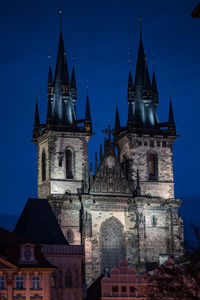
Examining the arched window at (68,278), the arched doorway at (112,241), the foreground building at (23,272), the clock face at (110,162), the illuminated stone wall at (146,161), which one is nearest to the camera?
the foreground building at (23,272)

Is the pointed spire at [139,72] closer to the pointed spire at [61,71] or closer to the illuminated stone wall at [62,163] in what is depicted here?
the pointed spire at [61,71]

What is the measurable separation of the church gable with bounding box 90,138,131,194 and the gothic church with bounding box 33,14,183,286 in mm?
64

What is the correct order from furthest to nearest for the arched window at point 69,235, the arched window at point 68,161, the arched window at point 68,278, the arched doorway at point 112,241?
the arched window at point 68,161
the arched doorway at point 112,241
the arched window at point 69,235
the arched window at point 68,278

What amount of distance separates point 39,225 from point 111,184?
17.7m

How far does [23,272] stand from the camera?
49.7 meters

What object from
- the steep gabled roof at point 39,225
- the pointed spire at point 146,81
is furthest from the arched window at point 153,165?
the steep gabled roof at point 39,225

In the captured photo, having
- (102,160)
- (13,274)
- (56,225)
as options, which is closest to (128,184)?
(102,160)

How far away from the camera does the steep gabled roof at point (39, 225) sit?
63.1 m

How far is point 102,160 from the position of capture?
81938mm

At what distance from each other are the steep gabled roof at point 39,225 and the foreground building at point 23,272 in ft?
35.2

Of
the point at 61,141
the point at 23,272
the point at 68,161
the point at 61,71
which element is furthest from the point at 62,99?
the point at 23,272

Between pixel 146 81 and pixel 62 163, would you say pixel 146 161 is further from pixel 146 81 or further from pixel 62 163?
pixel 146 81

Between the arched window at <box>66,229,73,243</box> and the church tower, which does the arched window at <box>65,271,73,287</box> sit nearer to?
the arched window at <box>66,229,73,243</box>

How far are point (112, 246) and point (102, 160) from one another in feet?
31.1
